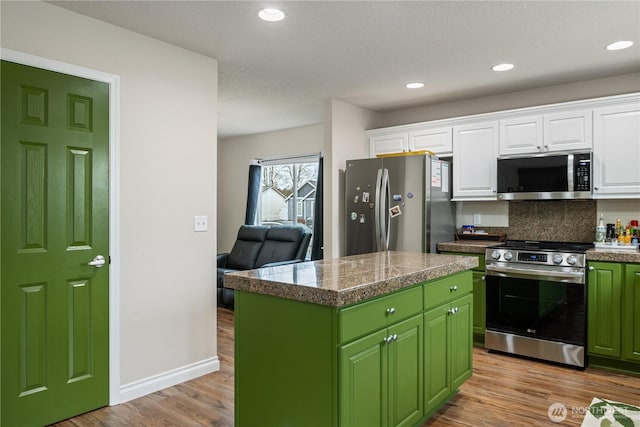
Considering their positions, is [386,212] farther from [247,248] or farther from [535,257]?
[247,248]

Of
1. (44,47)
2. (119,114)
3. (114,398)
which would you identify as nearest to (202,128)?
(119,114)

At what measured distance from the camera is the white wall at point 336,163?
466 centimetres

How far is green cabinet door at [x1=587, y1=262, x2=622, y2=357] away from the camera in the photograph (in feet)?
10.9

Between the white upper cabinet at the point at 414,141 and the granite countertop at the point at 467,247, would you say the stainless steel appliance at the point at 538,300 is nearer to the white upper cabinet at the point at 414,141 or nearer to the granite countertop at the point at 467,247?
the granite countertop at the point at 467,247

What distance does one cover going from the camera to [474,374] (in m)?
3.34

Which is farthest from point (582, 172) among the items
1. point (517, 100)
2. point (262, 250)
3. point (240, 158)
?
point (240, 158)

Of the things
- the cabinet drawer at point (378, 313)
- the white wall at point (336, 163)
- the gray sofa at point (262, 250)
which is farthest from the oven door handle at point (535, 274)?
the gray sofa at point (262, 250)

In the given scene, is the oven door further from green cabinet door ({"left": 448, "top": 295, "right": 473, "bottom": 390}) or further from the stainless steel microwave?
green cabinet door ({"left": 448, "top": 295, "right": 473, "bottom": 390})

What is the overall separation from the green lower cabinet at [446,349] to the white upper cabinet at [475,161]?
1692 millimetres

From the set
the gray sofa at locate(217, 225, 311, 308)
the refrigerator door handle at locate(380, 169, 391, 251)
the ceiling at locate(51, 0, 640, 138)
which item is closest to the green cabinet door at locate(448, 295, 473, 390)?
the refrigerator door handle at locate(380, 169, 391, 251)

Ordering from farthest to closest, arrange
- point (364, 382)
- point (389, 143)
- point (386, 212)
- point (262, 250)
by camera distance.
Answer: point (262, 250) → point (389, 143) → point (386, 212) → point (364, 382)

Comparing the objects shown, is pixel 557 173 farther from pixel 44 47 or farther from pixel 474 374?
pixel 44 47

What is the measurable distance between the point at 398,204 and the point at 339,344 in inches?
106

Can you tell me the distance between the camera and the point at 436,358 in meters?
2.47
